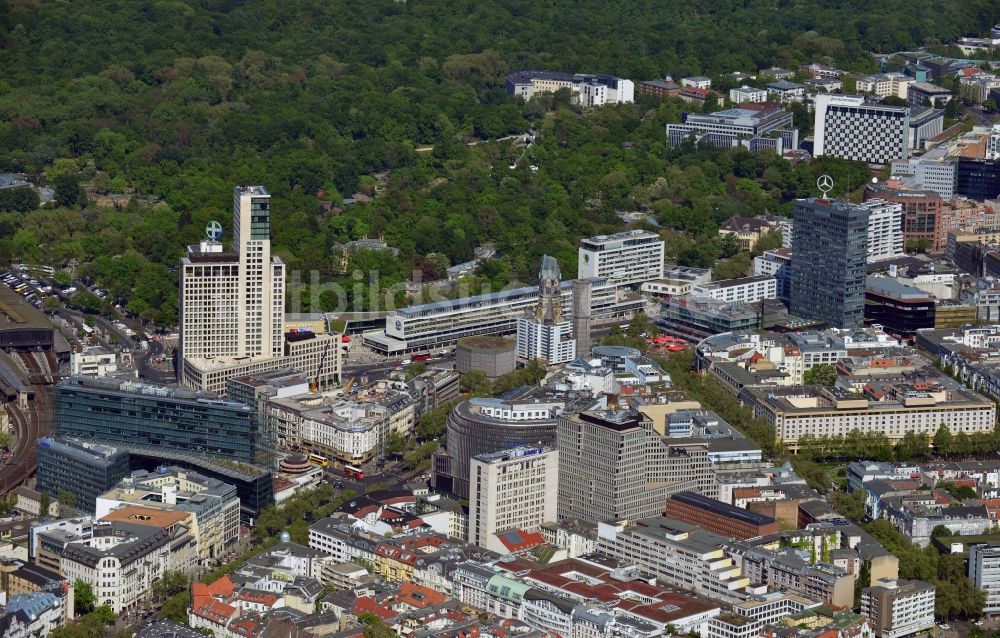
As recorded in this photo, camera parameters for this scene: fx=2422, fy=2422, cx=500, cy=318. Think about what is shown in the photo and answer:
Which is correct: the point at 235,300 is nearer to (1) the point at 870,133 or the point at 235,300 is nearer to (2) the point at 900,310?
(2) the point at 900,310

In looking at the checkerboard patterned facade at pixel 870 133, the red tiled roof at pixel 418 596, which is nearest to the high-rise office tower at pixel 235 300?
the red tiled roof at pixel 418 596

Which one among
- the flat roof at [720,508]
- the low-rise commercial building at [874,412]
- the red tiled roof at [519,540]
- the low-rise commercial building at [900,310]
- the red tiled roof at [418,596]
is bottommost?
the red tiled roof at [418,596]

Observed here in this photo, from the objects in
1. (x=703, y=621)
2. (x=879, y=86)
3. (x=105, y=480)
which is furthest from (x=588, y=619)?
(x=879, y=86)

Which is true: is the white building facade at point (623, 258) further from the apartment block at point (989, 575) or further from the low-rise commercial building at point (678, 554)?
the apartment block at point (989, 575)

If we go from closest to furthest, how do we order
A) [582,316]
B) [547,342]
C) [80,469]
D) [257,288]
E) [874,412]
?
[80,469], [874,412], [257,288], [547,342], [582,316]

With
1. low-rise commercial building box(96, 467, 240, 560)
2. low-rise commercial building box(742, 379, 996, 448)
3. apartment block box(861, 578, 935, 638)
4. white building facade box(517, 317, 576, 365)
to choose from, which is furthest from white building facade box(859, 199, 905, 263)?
low-rise commercial building box(96, 467, 240, 560)

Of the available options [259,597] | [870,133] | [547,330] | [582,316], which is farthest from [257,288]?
[870,133]
